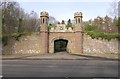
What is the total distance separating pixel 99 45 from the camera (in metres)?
41.8

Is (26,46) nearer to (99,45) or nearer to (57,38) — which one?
(57,38)

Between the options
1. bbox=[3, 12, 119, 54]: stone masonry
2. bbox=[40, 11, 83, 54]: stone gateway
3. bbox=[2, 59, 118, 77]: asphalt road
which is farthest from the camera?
bbox=[40, 11, 83, 54]: stone gateway

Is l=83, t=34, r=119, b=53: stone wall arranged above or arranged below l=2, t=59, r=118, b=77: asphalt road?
above

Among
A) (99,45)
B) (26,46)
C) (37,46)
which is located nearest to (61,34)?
(37,46)

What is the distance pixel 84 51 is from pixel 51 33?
5.96 metres

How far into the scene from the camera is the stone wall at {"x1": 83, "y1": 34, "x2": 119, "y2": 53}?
41688mm

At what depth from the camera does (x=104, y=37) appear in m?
42.0

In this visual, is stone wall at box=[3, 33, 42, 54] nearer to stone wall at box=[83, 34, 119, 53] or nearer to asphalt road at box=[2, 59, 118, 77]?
stone wall at box=[83, 34, 119, 53]

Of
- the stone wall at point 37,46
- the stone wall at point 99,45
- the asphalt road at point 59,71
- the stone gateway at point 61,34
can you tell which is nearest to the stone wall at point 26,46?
the stone wall at point 37,46

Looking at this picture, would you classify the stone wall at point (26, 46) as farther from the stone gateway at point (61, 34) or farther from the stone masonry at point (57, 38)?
the stone gateway at point (61, 34)

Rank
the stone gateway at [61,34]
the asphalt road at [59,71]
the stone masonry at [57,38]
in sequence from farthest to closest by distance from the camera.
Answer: the stone gateway at [61,34] → the stone masonry at [57,38] → the asphalt road at [59,71]

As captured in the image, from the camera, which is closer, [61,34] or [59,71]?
[59,71]

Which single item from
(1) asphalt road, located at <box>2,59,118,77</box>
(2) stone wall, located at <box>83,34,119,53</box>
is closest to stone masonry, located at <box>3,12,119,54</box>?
(2) stone wall, located at <box>83,34,119,53</box>

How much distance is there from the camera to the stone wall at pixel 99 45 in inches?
1641
